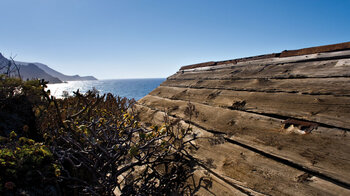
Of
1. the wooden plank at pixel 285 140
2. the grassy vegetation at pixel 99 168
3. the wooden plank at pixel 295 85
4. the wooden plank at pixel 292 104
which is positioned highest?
the wooden plank at pixel 295 85

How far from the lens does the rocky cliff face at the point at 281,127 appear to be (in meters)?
0.98

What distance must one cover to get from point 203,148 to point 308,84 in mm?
1244

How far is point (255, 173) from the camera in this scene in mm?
1120

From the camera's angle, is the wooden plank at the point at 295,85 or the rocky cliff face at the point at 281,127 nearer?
the rocky cliff face at the point at 281,127

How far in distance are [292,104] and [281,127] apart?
306 millimetres

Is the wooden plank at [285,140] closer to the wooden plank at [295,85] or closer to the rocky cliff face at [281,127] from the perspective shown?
the rocky cliff face at [281,127]

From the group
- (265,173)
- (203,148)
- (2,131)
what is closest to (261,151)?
(265,173)

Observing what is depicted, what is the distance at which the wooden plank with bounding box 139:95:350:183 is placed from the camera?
0.96 m

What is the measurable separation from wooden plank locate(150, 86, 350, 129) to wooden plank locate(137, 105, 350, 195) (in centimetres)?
49

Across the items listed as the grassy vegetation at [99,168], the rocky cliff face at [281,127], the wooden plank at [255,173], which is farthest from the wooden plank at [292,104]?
the grassy vegetation at [99,168]

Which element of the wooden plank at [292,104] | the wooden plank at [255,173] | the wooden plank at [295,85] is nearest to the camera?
the wooden plank at [255,173]


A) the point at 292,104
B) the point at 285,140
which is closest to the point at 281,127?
the point at 285,140

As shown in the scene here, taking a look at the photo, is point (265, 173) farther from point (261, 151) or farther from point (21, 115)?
point (21, 115)

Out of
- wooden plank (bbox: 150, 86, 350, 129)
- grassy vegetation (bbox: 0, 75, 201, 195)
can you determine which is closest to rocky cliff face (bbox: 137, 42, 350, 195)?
wooden plank (bbox: 150, 86, 350, 129)
